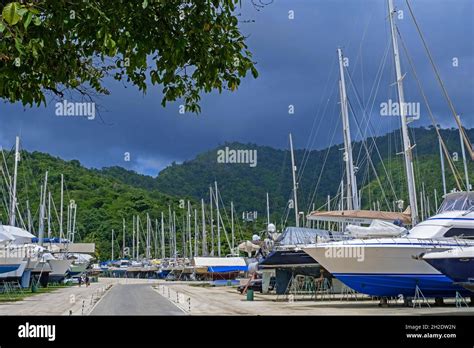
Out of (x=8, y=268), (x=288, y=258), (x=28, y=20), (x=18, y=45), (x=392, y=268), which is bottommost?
(x=8, y=268)

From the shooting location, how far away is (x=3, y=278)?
1399 inches

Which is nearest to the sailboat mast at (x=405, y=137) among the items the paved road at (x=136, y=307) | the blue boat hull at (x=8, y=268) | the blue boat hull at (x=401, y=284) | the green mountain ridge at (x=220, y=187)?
the blue boat hull at (x=401, y=284)

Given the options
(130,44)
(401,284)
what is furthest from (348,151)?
(130,44)

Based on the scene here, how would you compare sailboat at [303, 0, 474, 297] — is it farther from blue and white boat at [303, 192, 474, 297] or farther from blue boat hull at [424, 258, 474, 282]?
blue boat hull at [424, 258, 474, 282]

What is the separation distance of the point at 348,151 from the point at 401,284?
45.6ft

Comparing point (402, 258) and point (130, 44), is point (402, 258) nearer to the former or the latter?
point (402, 258)

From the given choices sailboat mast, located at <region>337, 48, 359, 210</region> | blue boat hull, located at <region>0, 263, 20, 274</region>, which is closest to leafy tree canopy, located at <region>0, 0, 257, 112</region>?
sailboat mast, located at <region>337, 48, 359, 210</region>

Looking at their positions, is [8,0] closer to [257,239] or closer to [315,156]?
[257,239]

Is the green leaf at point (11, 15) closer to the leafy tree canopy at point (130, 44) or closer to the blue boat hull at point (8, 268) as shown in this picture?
the leafy tree canopy at point (130, 44)

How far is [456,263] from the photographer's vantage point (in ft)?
63.5

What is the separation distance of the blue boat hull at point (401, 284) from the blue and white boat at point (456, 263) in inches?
46.2

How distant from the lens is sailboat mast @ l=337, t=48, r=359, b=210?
33.1 meters
